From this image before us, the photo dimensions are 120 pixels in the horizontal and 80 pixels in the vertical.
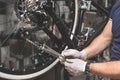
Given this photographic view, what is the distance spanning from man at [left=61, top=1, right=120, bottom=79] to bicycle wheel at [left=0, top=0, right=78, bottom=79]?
0.33 m

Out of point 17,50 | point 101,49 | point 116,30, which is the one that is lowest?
point 17,50

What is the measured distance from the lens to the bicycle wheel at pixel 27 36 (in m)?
2.17

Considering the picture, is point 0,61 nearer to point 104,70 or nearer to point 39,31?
point 39,31

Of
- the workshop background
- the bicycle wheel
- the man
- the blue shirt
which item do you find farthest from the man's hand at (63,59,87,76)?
the workshop background

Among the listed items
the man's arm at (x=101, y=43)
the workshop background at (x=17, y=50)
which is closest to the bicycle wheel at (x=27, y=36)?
the workshop background at (x=17, y=50)

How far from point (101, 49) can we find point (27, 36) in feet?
Answer: 1.61

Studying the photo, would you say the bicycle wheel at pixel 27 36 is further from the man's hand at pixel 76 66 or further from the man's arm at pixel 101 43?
the man's hand at pixel 76 66

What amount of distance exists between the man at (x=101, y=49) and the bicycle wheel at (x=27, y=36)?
0.33 m

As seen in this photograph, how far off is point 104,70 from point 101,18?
108 cm

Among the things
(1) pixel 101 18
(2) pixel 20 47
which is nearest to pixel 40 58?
(2) pixel 20 47

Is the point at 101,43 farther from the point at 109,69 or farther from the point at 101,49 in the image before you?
the point at 109,69

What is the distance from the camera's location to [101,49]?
2055 millimetres

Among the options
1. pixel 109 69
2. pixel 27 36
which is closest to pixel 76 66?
pixel 109 69

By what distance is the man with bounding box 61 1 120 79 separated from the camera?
5.48 ft
